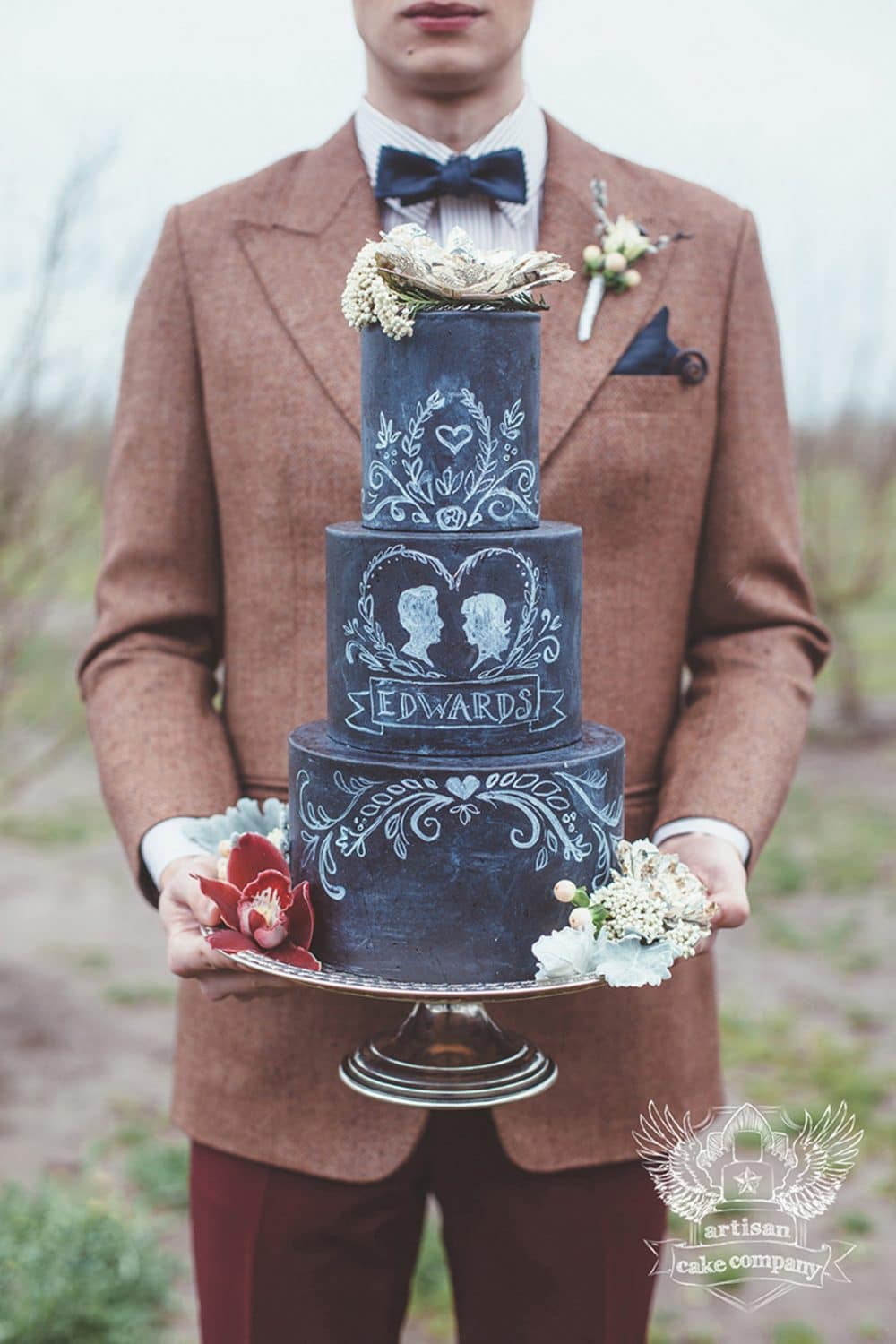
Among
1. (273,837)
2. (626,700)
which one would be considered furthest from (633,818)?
(273,837)

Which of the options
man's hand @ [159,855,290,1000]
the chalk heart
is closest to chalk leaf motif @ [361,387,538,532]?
the chalk heart

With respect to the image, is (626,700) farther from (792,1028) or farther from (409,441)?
(792,1028)

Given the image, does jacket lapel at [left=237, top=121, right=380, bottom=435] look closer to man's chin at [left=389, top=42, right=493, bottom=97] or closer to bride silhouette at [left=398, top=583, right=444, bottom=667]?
man's chin at [left=389, top=42, right=493, bottom=97]

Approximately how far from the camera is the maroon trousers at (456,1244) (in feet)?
8.02

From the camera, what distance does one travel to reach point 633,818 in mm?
2461

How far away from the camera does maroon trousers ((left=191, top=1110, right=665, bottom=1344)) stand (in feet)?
8.02

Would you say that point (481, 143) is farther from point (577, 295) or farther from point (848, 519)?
point (848, 519)

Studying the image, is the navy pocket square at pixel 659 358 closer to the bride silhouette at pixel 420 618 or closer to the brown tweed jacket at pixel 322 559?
the brown tweed jacket at pixel 322 559

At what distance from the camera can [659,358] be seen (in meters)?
2.41

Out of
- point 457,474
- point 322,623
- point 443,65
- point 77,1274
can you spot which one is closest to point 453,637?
point 457,474

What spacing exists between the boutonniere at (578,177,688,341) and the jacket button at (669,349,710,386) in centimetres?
14

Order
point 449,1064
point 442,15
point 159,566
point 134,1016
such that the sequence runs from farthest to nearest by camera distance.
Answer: point 134,1016, point 159,566, point 442,15, point 449,1064

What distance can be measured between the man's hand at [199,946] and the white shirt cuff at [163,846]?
5 centimetres

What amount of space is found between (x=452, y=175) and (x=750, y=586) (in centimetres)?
80
